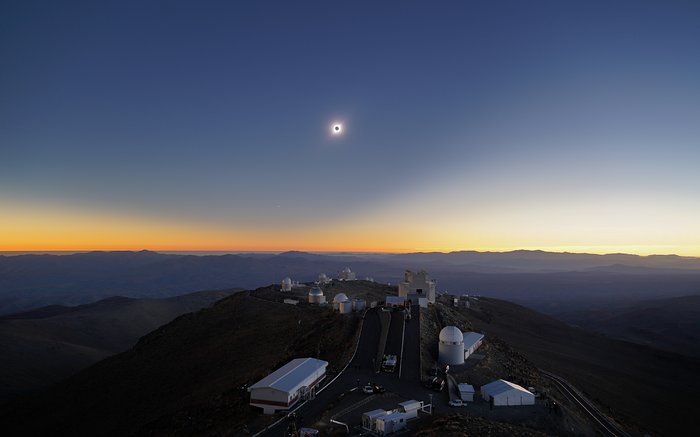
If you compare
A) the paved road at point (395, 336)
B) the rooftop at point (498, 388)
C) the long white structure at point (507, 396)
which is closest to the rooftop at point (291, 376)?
the paved road at point (395, 336)

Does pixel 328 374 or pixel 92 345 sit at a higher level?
pixel 328 374

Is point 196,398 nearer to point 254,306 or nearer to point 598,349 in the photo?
point 254,306

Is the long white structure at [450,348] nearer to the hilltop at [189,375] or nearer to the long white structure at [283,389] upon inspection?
the hilltop at [189,375]

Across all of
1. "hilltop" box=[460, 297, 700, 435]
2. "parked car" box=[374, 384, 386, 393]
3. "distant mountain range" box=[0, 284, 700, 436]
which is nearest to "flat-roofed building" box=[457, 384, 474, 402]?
"parked car" box=[374, 384, 386, 393]

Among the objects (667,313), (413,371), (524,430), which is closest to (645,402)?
(413,371)

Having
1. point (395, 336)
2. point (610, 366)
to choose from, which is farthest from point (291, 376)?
point (610, 366)
